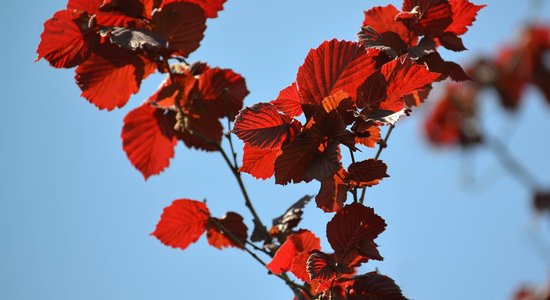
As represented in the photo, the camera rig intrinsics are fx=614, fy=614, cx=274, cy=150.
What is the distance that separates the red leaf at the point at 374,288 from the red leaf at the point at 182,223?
0.37 metres

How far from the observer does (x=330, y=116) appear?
2.50ft

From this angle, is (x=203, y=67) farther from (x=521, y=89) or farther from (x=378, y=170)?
(x=521, y=89)

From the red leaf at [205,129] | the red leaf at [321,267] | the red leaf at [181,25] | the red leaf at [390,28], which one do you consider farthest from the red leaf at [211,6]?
the red leaf at [321,267]

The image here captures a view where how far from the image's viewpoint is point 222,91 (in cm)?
111

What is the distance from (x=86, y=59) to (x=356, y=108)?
476mm

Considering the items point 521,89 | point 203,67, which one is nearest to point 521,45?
point 521,89

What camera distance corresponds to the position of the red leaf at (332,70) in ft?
2.59

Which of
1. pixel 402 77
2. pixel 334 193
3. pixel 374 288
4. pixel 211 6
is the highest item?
pixel 211 6

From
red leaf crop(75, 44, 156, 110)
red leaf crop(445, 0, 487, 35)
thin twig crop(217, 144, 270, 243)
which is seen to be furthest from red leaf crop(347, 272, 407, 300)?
red leaf crop(75, 44, 156, 110)

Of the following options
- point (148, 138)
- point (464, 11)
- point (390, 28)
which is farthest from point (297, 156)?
point (148, 138)

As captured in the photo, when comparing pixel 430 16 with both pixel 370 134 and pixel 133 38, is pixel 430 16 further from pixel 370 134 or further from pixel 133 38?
pixel 133 38

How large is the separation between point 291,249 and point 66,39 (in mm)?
486

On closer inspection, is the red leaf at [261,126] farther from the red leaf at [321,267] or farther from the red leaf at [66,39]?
the red leaf at [66,39]

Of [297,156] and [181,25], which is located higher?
[181,25]
